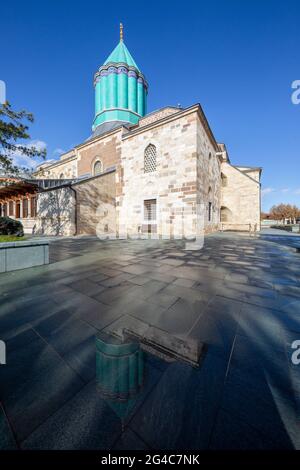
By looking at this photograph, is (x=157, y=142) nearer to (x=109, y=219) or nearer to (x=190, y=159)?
(x=190, y=159)

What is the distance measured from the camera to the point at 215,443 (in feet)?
2.98

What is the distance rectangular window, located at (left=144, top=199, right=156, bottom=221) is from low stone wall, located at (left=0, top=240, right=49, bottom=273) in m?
9.46

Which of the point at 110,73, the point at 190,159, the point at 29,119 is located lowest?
the point at 29,119

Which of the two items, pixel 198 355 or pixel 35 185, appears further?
pixel 35 185

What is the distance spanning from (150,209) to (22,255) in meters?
10.2

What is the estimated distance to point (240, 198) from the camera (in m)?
21.4

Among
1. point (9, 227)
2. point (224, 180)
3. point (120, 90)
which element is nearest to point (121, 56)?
point (120, 90)

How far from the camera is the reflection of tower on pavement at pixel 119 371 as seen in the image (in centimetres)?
Answer: 115

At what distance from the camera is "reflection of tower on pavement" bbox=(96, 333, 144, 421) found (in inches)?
45.3

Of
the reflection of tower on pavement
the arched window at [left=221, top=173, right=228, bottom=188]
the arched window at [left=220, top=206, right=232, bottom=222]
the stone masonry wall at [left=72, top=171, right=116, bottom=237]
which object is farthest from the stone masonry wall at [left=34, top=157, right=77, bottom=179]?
the reflection of tower on pavement

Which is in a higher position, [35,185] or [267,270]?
[35,185]

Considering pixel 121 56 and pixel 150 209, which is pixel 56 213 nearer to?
pixel 150 209
